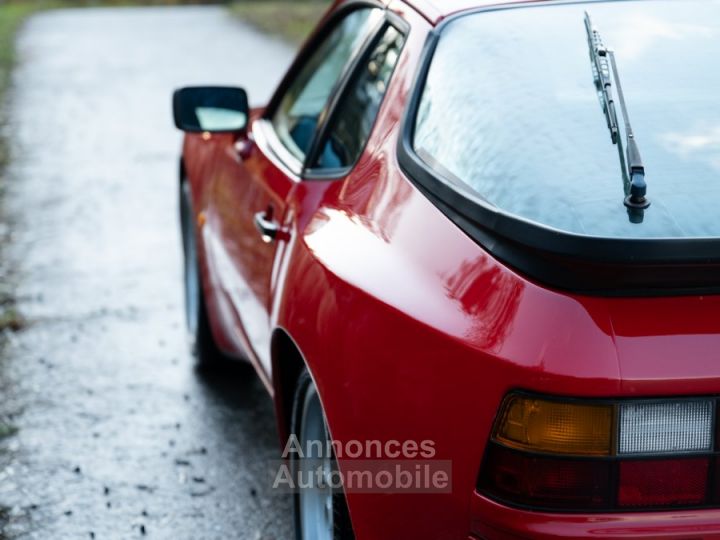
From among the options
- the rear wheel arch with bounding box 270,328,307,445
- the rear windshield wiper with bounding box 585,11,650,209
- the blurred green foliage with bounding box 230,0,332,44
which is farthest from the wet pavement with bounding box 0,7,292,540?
the blurred green foliage with bounding box 230,0,332,44

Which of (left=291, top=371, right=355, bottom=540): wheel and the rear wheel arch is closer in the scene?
(left=291, top=371, right=355, bottom=540): wheel

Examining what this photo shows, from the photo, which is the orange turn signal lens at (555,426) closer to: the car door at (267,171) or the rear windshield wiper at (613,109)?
the rear windshield wiper at (613,109)

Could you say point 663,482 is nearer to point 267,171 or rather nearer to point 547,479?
point 547,479

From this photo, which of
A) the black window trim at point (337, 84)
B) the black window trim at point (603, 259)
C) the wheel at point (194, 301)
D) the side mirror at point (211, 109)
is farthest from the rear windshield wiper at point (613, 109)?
the wheel at point (194, 301)

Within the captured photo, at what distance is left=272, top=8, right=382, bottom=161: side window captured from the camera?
409 centimetres

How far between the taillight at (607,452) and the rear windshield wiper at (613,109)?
1.45ft

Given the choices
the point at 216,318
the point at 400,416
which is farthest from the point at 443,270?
the point at 216,318

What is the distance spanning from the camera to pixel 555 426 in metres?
2.22

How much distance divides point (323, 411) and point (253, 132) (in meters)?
1.77

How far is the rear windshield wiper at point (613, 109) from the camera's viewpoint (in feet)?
7.94

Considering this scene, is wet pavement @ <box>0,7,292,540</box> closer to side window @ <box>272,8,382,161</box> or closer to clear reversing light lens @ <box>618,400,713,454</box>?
side window @ <box>272,8,382,161</box>

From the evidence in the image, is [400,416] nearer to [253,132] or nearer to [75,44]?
[253,132]

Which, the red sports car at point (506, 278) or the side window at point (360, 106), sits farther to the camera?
the side window at point (360, 106)

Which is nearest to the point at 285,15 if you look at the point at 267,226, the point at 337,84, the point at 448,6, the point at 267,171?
the point at 267,171
